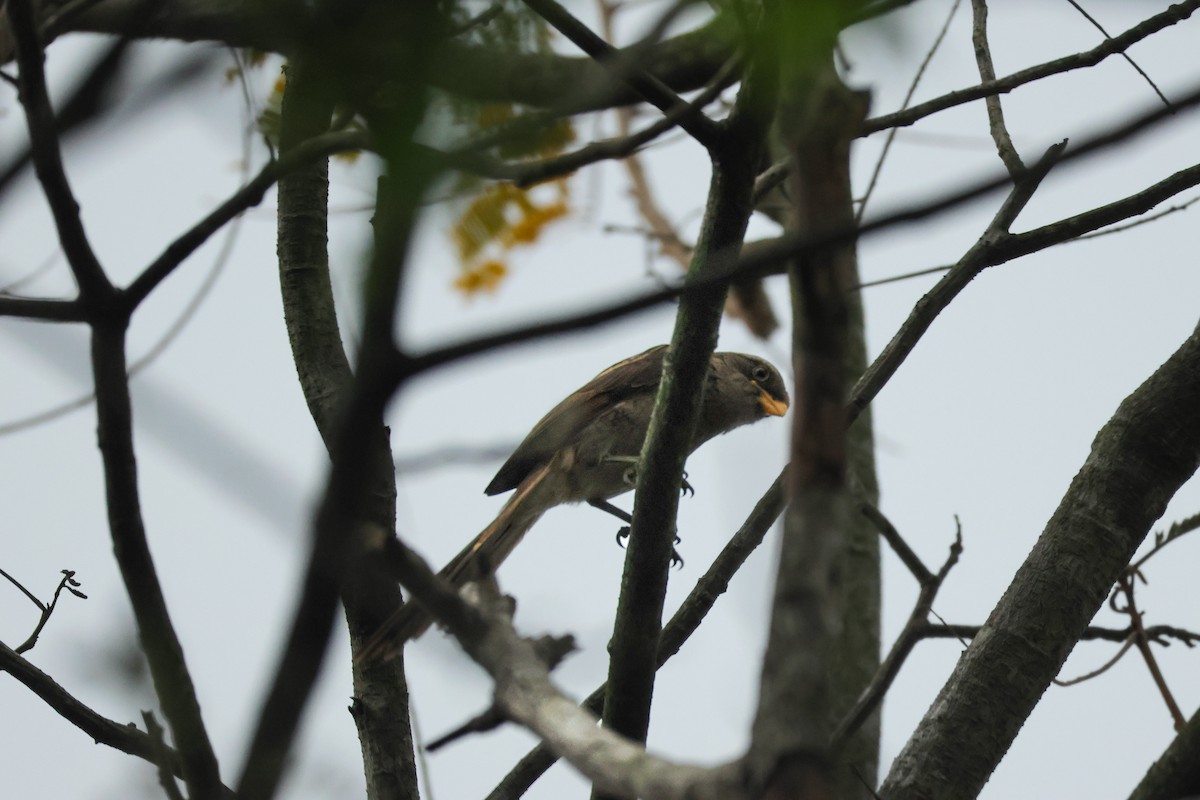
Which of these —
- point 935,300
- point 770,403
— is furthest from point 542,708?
point 770,403

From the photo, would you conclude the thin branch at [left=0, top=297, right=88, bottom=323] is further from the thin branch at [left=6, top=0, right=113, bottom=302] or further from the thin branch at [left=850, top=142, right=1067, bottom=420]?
the thin branch at [left=850, top=142, right=1067, bottom=420]

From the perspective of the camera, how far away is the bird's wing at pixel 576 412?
22.2 feet

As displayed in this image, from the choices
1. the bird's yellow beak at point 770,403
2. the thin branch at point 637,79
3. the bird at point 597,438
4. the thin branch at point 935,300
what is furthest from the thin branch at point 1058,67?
the bird's yellow beak at point 770,403

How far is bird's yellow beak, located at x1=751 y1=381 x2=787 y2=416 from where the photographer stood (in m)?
7.63

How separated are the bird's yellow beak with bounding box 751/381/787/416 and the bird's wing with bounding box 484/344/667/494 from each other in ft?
2.41

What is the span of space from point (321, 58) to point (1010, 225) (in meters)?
2.75

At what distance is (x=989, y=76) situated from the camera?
4.39m

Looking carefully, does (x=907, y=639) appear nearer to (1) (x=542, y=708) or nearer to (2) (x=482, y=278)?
(2) (x=482, y=278)

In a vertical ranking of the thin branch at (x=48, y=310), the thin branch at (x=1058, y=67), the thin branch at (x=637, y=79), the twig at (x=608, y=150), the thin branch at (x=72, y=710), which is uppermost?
the thin branch at (x=1058, y=67)

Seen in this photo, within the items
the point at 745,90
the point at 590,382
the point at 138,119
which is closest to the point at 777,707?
the point at 745,90

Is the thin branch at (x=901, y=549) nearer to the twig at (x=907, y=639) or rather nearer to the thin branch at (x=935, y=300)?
the twig at (x=907, y=639)

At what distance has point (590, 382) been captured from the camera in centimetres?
740

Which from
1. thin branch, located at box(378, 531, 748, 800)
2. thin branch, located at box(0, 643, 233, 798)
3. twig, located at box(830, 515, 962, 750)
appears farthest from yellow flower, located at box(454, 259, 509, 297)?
twig, located at box(830, 515, 962, 750)

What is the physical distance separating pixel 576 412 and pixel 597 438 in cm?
20
